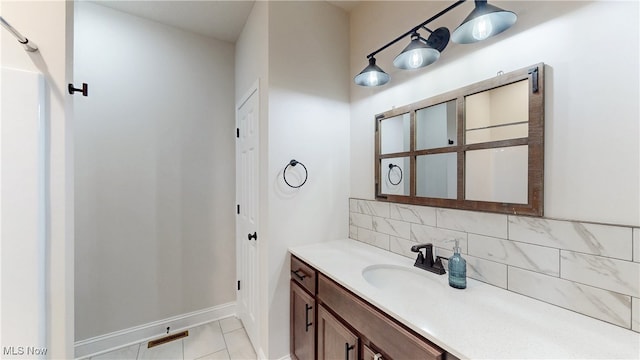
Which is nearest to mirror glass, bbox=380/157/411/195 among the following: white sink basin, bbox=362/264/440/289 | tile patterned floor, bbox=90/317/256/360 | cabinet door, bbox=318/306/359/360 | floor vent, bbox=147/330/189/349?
white sink basin, bbox=362/264/440/289

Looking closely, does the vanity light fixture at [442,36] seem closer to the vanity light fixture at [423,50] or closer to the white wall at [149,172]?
the vanity light fixture at [423,50]

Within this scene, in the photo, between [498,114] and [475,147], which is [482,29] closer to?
[498,114]

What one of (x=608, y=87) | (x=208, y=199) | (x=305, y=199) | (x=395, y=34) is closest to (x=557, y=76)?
(x=608, y=87)

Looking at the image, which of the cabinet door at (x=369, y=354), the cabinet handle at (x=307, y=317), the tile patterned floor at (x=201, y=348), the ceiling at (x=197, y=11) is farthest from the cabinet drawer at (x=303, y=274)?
the ceiling at (x=197, y=11)

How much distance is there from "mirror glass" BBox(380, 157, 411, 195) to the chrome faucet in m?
0.38

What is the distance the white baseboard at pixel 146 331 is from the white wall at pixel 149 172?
0.05 meters

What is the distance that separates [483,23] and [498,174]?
0.67m

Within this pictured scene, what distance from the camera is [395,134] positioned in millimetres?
1652

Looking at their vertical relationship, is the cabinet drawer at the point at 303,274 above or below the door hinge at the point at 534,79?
below

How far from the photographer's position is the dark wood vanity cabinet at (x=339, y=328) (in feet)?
2.90

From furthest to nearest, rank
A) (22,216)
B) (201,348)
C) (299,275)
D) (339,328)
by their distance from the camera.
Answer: (201,348)
(299,275)
(339,328)
(22,216)

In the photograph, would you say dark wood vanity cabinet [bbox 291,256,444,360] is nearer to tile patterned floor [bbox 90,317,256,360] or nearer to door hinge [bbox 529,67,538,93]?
tile patterned floor [bbox 90,317,256,360]

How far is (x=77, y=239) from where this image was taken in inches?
73.3

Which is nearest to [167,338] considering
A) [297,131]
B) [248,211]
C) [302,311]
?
[248,211]
